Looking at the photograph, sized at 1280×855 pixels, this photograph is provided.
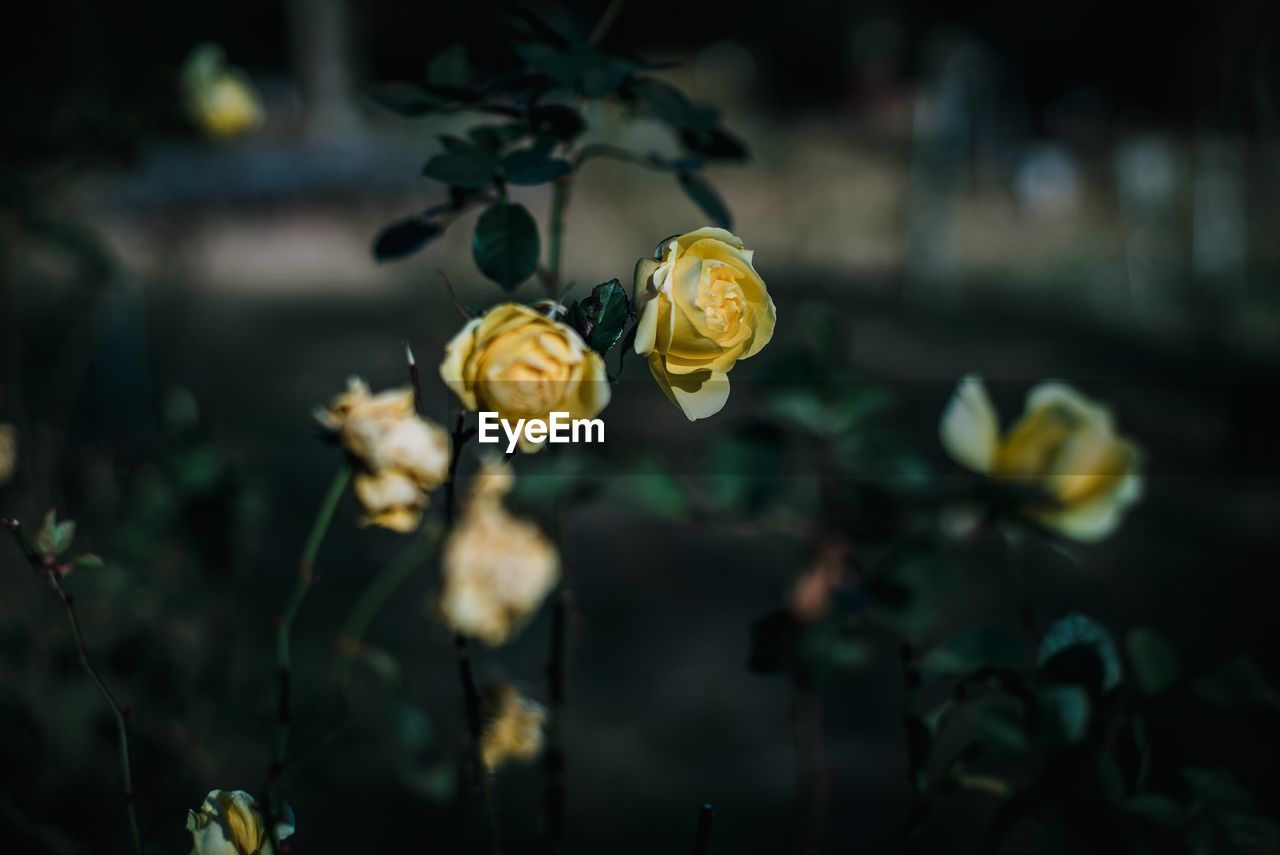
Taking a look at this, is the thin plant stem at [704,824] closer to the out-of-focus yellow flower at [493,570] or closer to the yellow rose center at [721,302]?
the yellow rose center at [721,302]

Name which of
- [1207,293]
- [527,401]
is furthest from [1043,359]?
[527,401]

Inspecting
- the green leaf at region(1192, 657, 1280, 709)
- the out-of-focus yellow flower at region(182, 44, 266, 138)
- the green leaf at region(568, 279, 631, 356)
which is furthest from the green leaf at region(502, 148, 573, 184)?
the out-of-focus yellow flower at region(182, 44, 266, 138)

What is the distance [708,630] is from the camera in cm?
153

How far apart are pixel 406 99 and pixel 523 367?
22 centimetres

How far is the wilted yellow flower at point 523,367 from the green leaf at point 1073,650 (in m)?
0.21

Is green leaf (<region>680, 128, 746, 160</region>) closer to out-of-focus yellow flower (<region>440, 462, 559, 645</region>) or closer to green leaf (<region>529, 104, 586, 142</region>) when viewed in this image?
green leaf (<region>529, 104, 586, 142</region>)

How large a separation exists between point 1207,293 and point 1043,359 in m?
0.78

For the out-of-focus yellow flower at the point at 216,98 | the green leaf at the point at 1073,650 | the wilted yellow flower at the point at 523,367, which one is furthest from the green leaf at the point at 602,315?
the out-of-focus yellow flower at the point at 216,98

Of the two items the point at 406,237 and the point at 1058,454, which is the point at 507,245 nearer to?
the point at 406,237

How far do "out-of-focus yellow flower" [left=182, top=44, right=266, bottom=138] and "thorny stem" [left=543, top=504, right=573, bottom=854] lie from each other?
65cm

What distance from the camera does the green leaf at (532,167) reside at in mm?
411

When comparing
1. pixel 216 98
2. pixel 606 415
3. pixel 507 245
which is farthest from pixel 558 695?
pixel 606 415

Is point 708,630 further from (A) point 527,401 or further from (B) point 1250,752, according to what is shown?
(A) point 527,401

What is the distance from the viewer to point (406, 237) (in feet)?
1.49
